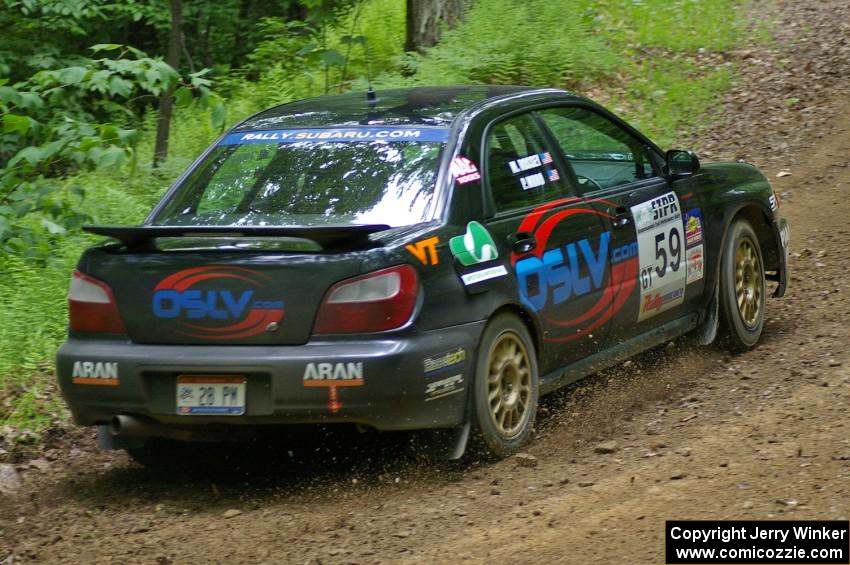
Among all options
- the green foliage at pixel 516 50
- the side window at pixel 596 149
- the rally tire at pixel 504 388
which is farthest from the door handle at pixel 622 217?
the green foliage at pixel 516 50

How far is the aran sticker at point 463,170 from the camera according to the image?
17.4ft

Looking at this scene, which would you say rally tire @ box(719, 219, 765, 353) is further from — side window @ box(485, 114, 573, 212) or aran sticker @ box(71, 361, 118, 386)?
aran sticker @ box(71, 361, 118, 386)

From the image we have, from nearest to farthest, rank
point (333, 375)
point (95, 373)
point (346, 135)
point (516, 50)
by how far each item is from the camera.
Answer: point (333, 375) → point (95, 373) → point (346, 135) → point (516, 50)

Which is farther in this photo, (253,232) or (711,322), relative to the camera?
(711,322)

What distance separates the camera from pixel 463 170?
17.6 ft

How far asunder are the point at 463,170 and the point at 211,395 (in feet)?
4.94

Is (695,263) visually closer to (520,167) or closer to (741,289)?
(741,289)

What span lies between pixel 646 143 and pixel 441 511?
289cm

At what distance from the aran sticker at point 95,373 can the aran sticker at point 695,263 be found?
333 cm

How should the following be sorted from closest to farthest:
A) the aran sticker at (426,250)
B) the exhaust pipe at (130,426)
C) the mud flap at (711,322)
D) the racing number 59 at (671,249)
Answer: the aran sticker at (426,250), the exhaust pipe at (130,426), the racing number 59 at (671,249), the mud flap at (711,322)

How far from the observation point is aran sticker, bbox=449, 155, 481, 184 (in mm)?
5305

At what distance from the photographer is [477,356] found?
5039 mm

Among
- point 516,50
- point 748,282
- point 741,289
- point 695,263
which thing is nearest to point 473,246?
point 695,263

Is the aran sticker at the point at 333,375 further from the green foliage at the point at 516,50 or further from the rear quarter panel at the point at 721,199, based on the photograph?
the green foliage at the point at 516,50
